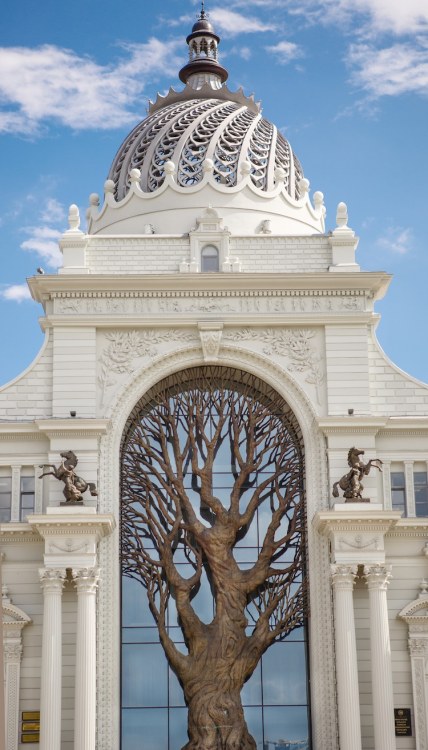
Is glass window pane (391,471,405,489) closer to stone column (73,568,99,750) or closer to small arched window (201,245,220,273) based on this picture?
small arched window (201,245,220,273)

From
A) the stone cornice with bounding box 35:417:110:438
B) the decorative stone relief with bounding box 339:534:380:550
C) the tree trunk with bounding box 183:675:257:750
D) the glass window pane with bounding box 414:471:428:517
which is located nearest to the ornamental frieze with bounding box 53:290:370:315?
the stone cornice with bounding box 35:417:110:438

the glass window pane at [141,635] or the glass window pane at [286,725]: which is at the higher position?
the glass window pane at [141,635]

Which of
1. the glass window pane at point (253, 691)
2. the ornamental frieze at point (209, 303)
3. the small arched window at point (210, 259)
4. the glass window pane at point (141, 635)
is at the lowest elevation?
the glass window pane at point (253, 691)

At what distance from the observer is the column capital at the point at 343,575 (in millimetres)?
21031

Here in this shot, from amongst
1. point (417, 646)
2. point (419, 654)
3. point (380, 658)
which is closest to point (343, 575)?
point (380, 658)

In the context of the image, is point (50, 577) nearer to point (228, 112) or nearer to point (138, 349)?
point (138, 349)

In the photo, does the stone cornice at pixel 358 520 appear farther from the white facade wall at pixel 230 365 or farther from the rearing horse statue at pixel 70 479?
the rearing horse statue at pixel 70 479

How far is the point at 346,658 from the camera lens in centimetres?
2058

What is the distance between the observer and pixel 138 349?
76.8 ft

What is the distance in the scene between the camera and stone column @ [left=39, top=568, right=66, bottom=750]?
65.7 feet

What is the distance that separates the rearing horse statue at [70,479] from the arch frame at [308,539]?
0.62m

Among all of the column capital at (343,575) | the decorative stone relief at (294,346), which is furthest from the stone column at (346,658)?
the decorative stone relief at (294,346)

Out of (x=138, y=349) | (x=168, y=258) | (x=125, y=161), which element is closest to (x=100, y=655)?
(x=138, y=349)

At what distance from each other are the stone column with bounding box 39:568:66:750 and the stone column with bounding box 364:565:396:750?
5.69m
